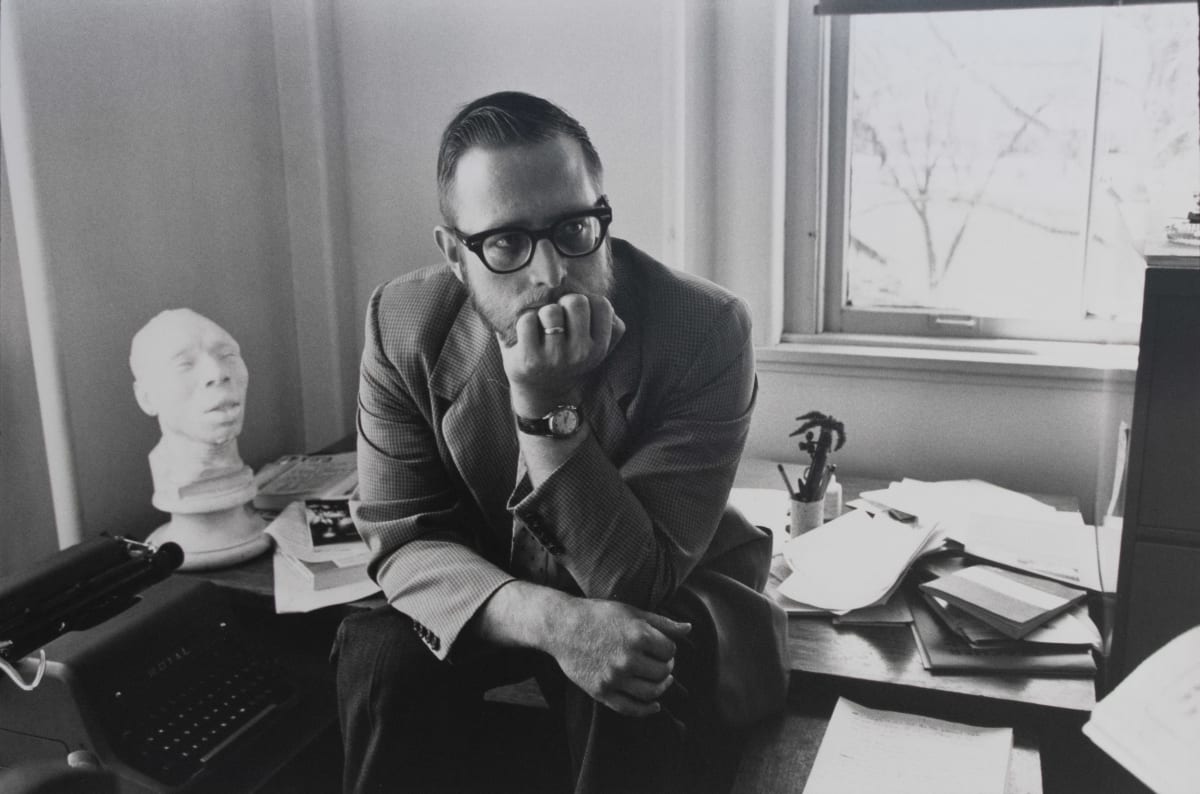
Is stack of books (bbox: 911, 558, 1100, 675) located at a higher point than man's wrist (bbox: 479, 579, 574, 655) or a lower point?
lower

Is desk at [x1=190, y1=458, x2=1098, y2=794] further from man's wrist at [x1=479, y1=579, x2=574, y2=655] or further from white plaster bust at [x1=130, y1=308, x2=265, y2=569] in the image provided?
white plaster bust at [x1=130, y1=308, x2=265, y2=569]

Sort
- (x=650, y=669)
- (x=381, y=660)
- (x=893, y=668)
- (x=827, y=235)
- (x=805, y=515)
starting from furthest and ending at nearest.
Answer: (x=827, y=235)
(x=805, y=515)
(x=893, y=668)
(x=381, y=660)
(x=650, y=669)

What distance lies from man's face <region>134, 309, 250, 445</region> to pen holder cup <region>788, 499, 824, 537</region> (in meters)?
0.93

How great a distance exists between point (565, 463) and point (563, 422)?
0.17 feet

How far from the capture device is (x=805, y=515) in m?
1.64

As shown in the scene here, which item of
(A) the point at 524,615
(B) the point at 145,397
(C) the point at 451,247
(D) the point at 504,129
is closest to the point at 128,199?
(B) the point at 145,397

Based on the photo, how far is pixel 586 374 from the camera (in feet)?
4.08

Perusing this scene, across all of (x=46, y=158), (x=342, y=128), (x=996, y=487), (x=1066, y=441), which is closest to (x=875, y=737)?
(x=996, y=487)

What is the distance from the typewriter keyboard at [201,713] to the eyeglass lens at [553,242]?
2.48 feet

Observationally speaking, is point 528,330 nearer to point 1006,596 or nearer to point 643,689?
point 643,689

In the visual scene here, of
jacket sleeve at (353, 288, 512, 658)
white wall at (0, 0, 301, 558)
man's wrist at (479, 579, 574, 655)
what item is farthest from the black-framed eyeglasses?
white wall at (0, 0, 301, 558)

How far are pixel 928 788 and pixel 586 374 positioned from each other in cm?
61

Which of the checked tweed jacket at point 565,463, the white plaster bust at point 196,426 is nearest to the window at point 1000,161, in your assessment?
the checked tweed jacket at point 565,463

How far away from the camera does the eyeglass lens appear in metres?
1.20
